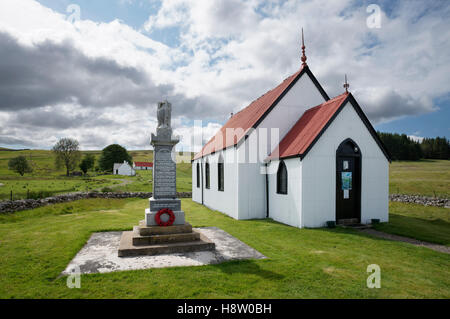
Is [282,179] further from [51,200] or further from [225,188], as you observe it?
[51,200]

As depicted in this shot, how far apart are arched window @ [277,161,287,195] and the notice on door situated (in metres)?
2.86

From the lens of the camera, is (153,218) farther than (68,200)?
No

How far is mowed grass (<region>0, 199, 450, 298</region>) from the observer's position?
5.14 m

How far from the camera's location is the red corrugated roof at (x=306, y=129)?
11992mm

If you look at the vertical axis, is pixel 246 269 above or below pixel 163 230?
below

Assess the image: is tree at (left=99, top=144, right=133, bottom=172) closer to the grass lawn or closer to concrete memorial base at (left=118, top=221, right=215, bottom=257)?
the grass lawn

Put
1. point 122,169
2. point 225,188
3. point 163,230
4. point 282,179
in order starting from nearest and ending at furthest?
point 163,230
point 282,179
point 225,188
point 122,169

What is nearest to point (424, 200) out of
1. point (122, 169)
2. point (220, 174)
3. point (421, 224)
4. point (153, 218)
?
point (421, 224)

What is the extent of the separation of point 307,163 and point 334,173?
1.61 meters

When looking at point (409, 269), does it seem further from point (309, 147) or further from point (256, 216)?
point (256, 216)

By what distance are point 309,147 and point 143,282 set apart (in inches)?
352

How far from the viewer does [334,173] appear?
12.2 m

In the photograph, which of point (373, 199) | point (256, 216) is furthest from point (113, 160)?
point (373, 199)

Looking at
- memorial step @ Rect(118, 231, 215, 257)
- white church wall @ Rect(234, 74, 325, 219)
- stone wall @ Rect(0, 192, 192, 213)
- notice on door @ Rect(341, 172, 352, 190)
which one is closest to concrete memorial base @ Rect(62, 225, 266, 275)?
memorial step @ Rect(118, 231, 215, 257)
